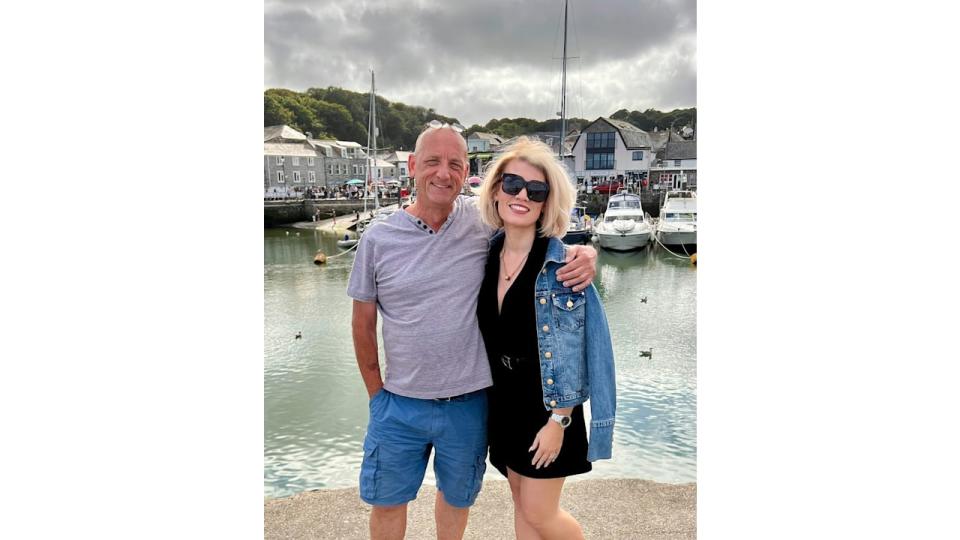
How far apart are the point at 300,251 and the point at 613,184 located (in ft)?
72.2

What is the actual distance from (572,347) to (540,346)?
0.11 metres

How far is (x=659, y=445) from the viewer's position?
586 centimetres

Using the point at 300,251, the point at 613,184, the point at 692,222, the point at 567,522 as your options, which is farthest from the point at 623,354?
the point at 613,184

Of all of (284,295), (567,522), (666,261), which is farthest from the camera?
(666,261)

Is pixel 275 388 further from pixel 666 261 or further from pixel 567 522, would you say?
pixel 666 261

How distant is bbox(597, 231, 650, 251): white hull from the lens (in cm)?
2558

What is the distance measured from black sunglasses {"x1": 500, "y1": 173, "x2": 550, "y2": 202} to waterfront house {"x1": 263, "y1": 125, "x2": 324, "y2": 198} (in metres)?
38.8

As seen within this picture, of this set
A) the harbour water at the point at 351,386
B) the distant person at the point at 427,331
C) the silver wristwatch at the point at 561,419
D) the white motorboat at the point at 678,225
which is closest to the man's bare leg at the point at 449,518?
the distant person at the point at 427,331

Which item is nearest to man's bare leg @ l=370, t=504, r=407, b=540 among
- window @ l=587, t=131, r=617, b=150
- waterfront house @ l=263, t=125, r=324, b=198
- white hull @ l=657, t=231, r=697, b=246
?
white hull @ l=657, t=231, r=697, b=246

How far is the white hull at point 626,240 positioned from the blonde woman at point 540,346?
24430 millimetres

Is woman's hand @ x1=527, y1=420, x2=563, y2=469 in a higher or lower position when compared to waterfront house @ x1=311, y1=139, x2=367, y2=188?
lower

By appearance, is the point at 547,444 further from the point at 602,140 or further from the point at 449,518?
the point at 602,140

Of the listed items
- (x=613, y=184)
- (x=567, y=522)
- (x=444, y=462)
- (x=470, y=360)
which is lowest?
(x=567, y=522)

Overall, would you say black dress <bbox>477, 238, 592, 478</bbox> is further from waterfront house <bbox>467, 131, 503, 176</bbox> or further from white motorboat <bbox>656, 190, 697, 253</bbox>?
Answer: white motorboat <bbox>656, 190, 697, 253</bbox>
